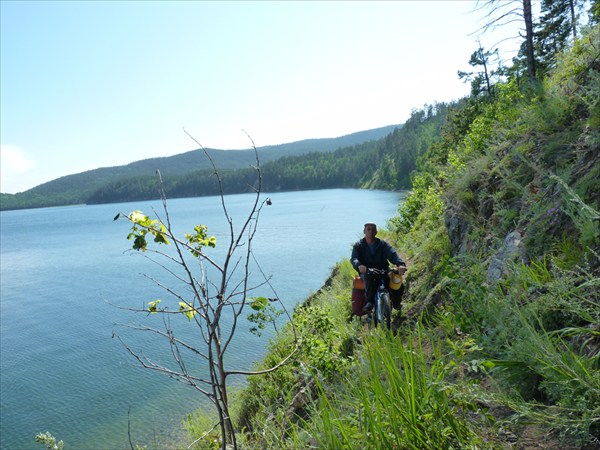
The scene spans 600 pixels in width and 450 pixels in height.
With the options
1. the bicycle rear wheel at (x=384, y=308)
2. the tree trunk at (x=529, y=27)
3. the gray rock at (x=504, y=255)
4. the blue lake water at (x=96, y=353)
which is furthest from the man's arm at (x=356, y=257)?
the tree trunk at (x=529, y=27)

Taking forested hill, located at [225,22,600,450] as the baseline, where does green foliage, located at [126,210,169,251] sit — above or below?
above

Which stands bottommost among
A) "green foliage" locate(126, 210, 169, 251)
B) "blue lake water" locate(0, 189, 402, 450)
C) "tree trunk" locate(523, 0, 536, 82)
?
"blue lake water" locate(0, 189, 402, 450)

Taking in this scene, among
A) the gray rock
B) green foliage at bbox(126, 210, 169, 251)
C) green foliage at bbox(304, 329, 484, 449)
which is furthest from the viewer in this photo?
the gray rock

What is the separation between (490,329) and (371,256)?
151 inches

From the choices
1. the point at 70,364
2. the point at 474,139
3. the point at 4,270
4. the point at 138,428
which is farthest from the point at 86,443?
the point at 4,270

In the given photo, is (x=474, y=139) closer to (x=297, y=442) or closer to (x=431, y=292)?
(x=431, y=292)

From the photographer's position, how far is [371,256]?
22.0 ft

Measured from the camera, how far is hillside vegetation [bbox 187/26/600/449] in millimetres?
2309

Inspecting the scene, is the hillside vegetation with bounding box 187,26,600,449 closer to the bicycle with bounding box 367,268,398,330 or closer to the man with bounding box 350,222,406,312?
the bicycle with bounding box 367,268,398,330

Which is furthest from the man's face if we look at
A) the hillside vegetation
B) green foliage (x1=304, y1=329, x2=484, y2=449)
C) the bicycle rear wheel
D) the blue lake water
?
green foliage (x1=304, y1=329, x2=484, y2=449)

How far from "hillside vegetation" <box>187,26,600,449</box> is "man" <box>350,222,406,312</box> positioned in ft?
2.09

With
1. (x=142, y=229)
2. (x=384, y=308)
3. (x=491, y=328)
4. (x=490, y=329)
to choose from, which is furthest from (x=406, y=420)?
(x=384, y=308)

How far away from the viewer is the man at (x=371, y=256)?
6.64 m

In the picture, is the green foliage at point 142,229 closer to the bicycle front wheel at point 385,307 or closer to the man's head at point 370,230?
the man's head at point 370,230
